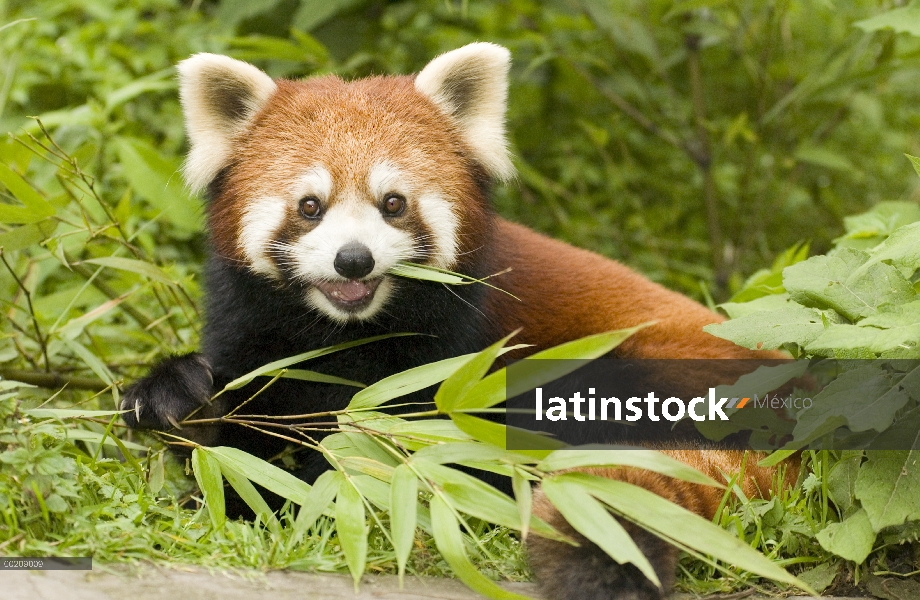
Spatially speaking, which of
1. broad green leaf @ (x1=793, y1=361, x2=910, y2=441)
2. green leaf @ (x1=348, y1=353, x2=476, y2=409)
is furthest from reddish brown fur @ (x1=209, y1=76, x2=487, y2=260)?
broad green leaf @ (x1=793, y1=361, x2=910, y2=441)

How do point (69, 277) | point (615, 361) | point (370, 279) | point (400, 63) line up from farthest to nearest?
point (400, 63)
point (69, 277)
point (615, 361)
point (370, 279)

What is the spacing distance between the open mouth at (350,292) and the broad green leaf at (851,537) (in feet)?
4.65

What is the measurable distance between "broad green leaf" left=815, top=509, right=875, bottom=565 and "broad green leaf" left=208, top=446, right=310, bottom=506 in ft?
4.58

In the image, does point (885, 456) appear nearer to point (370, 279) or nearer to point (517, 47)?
point (370, 279)

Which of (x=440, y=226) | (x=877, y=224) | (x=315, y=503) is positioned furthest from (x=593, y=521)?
(x=877, y=224)

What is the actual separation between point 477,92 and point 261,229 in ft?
2.83

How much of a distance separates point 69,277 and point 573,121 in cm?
345

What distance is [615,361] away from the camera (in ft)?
10.8

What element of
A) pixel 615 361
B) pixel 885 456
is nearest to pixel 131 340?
pixel 615 361

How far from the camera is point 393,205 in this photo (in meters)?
2.76

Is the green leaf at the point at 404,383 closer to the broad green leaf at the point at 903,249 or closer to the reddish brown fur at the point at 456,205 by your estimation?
the reddish brown fur at the point at 456,205

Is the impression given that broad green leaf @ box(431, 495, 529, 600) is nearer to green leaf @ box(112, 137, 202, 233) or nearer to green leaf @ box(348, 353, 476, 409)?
green leaf @ box(348, 353, 476, 409)

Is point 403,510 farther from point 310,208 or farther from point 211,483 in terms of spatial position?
point 310,208

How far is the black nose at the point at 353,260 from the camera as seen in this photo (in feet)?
8.45
